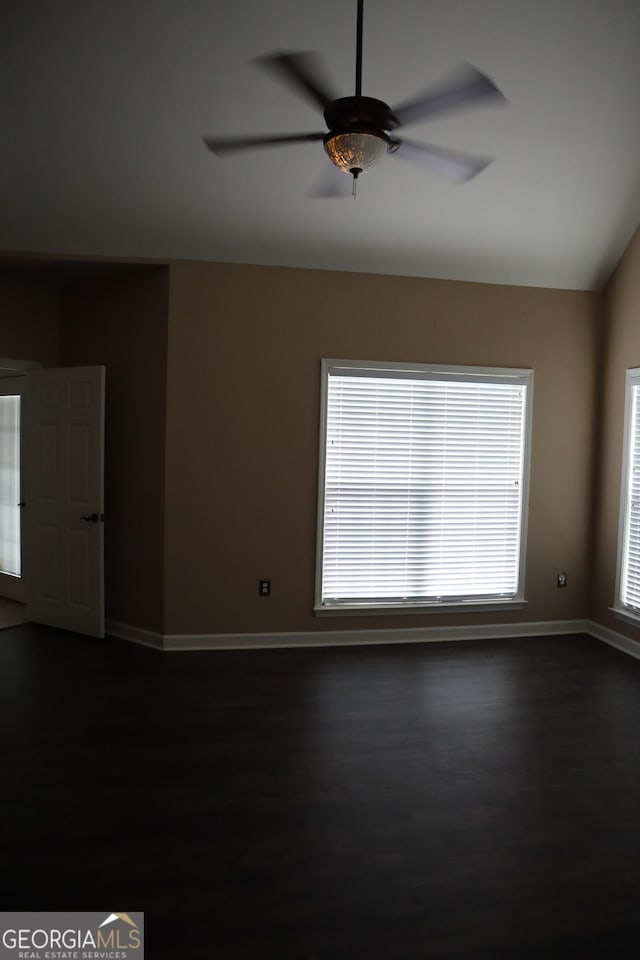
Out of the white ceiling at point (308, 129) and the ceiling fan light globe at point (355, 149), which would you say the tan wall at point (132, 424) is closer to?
the white ceiling at point (308, 129)

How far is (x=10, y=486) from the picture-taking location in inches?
229

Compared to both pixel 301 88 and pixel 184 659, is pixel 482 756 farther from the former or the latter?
pixel 301 88

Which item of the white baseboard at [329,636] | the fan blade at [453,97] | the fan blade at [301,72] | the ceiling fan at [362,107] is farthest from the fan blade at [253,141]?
the white baseboard at [329,636]

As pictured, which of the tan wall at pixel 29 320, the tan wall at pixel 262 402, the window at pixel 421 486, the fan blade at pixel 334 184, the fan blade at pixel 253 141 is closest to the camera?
the fan blade at pixel 253 141

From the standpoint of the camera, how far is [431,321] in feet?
15.8

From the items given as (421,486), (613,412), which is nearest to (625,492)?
(613,412)

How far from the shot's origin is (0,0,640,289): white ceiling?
3113 mm

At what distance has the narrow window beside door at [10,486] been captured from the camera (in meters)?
5.76

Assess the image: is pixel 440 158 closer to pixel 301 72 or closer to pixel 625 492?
pixel 301 72

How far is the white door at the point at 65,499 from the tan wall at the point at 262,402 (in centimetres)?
62

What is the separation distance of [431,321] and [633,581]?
250cm

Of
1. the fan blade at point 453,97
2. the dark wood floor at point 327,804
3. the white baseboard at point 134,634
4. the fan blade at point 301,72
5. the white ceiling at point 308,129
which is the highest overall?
the white ceiling at point 308,129

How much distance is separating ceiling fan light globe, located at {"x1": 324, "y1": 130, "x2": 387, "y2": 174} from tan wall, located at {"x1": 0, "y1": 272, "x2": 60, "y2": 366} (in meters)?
3.61

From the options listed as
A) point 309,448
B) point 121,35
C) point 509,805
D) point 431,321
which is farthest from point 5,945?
point 431,321
